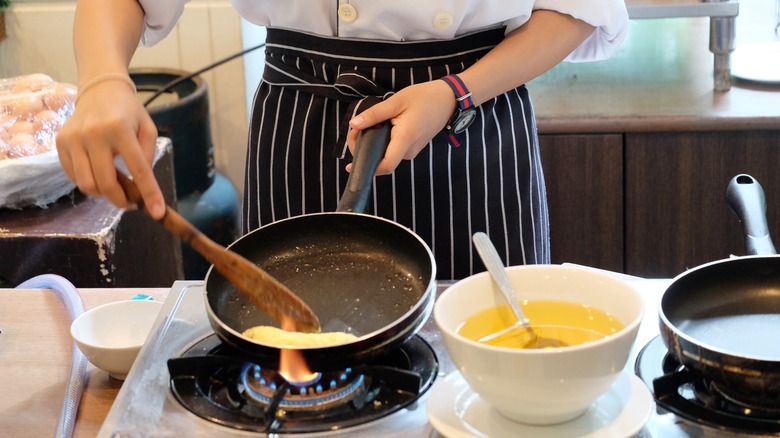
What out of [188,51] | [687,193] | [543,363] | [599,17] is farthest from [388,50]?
[188,51]

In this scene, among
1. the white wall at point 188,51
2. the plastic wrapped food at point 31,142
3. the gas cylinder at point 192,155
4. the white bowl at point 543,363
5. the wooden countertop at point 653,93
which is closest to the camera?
the white bowl at point 543,363

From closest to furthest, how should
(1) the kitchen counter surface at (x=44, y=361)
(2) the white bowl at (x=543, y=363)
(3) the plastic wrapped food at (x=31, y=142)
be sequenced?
(2) the white bowl at (x=543, y=363) < (1) the kitchen counter surface at (x=44, y=361) < (3) the plastic wrapped food at (x=31, y=142)

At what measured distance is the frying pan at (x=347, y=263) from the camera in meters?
0.93

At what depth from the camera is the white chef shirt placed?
48.8 inches

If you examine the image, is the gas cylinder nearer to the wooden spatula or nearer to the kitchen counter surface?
the kitchen counter surface

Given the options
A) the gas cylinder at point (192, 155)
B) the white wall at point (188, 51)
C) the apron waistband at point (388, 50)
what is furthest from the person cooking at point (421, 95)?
the white wall at point (188, 51)

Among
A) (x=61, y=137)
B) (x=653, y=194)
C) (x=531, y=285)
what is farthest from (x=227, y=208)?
(x=531, y=285)

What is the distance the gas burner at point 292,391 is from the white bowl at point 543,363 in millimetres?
83

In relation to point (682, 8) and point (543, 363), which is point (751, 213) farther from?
point (682, 8)

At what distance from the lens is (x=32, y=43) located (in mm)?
3025

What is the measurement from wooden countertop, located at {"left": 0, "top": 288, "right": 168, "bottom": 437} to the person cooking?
1.00 ft

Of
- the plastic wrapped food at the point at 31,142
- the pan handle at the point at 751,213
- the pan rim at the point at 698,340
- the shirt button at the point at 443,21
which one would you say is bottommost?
the plastic wrapped food at the point at 31,142

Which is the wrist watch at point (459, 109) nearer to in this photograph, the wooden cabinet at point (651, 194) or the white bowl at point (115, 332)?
the white bowl at point (115, 332)

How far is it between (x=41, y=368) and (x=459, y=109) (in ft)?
1.94
